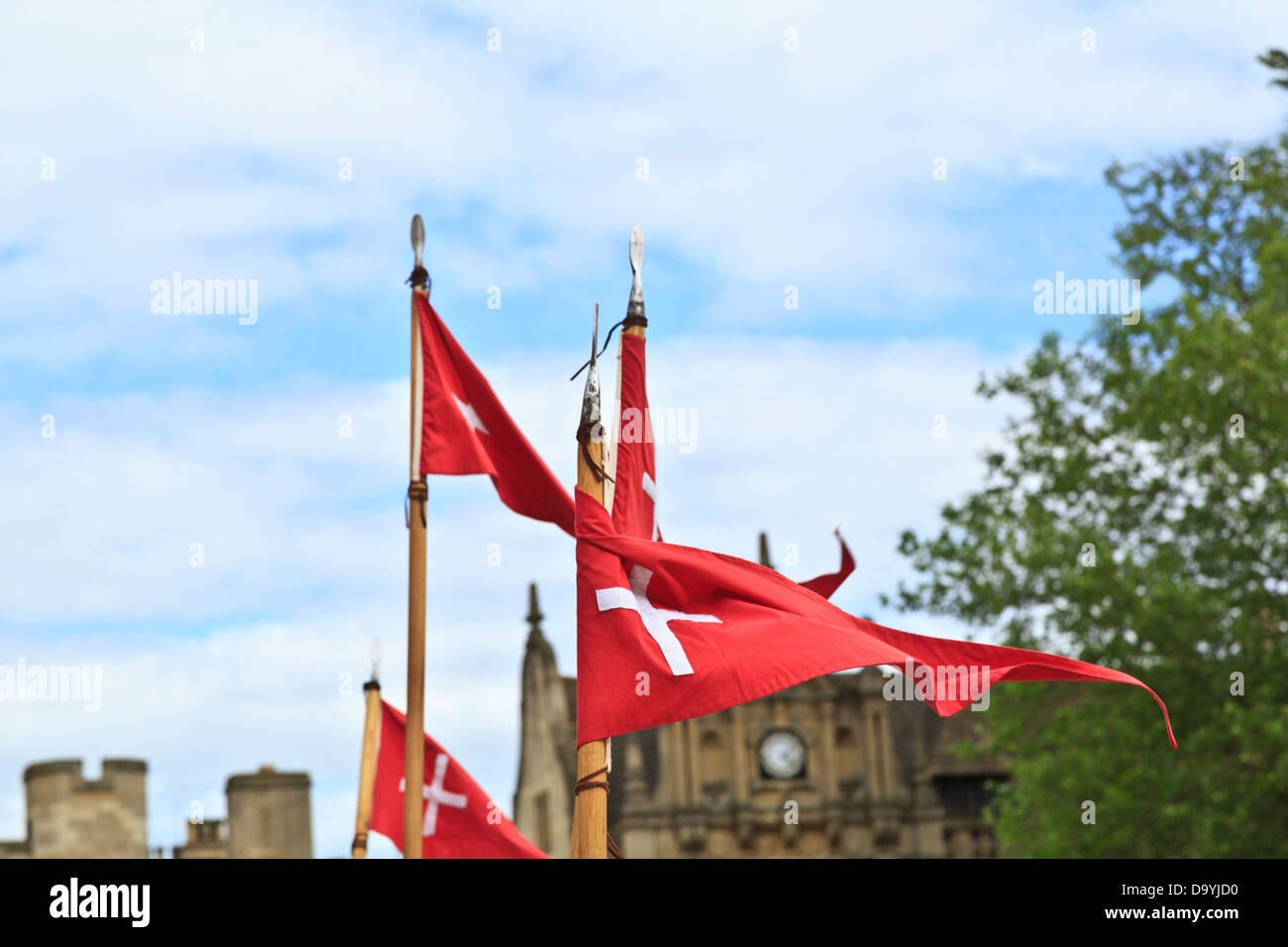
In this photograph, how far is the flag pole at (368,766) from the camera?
14664 millimetres

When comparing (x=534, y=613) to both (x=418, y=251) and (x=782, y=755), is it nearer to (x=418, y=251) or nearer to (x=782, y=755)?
(x=782, y=755)

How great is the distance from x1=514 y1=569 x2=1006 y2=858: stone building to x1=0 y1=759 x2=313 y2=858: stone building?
877cm

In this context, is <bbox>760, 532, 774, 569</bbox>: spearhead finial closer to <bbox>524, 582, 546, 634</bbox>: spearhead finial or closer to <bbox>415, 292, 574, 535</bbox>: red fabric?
<bbox>524, 582, 546, 634</bbox>: spearhead finial

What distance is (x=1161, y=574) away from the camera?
85.5 feet

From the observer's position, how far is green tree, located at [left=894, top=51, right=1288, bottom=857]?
81.9 feet

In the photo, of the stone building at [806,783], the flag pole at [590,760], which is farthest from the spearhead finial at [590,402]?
the stone building at [806,783]

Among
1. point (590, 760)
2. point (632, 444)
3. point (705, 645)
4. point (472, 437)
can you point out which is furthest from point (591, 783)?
point (472, 437)

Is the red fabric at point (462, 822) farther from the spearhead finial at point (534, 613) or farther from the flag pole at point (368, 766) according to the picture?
the spearhead finial at point (534, 613)

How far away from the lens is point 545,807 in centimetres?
4581

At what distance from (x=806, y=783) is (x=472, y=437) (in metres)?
31.3

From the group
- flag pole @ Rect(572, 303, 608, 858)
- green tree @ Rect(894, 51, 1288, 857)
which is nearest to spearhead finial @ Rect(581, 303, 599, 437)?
flag pole @ Rect(572, 303, 608, 858)

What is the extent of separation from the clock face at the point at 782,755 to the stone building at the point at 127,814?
1123 cm
